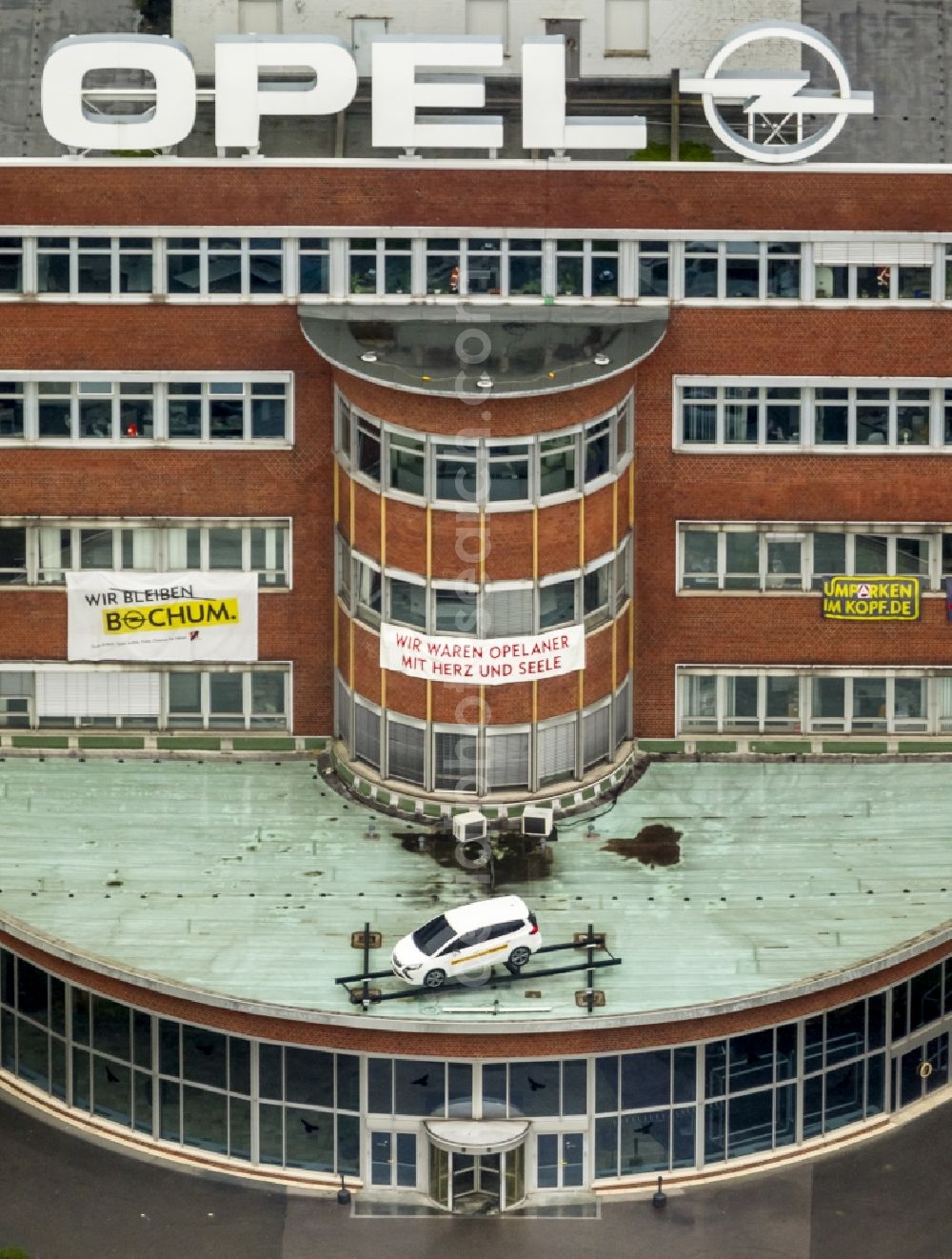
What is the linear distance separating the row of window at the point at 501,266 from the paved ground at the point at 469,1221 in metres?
24.0

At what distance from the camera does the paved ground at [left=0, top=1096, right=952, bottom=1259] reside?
305 feet

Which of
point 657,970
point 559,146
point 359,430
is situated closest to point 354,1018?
point 657,970

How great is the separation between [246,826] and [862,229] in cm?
2370

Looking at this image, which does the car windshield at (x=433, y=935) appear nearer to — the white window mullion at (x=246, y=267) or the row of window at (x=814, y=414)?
the row of window at (x=814, y=414)

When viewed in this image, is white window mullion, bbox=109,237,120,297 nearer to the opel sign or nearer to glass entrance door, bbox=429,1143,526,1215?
the opel sign

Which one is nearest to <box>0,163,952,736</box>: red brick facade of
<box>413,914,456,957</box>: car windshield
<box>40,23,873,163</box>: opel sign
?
<box>40,23,873,163</box>: opel sign

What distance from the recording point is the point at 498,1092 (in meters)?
94.2

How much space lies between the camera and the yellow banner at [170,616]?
10444cm

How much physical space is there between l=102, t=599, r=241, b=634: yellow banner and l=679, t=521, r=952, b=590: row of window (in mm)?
13124

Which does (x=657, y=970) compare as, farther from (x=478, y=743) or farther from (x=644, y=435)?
(x=644, y=435)

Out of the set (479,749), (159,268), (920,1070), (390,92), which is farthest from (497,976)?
(390,92)

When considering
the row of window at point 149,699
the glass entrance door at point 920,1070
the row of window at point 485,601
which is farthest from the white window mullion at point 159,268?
the glass entrance door at point 920,1070

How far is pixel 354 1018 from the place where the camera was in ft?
304

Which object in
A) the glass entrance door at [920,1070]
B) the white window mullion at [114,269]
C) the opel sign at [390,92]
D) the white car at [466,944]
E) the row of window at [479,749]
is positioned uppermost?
the opel sign at [390,92]
